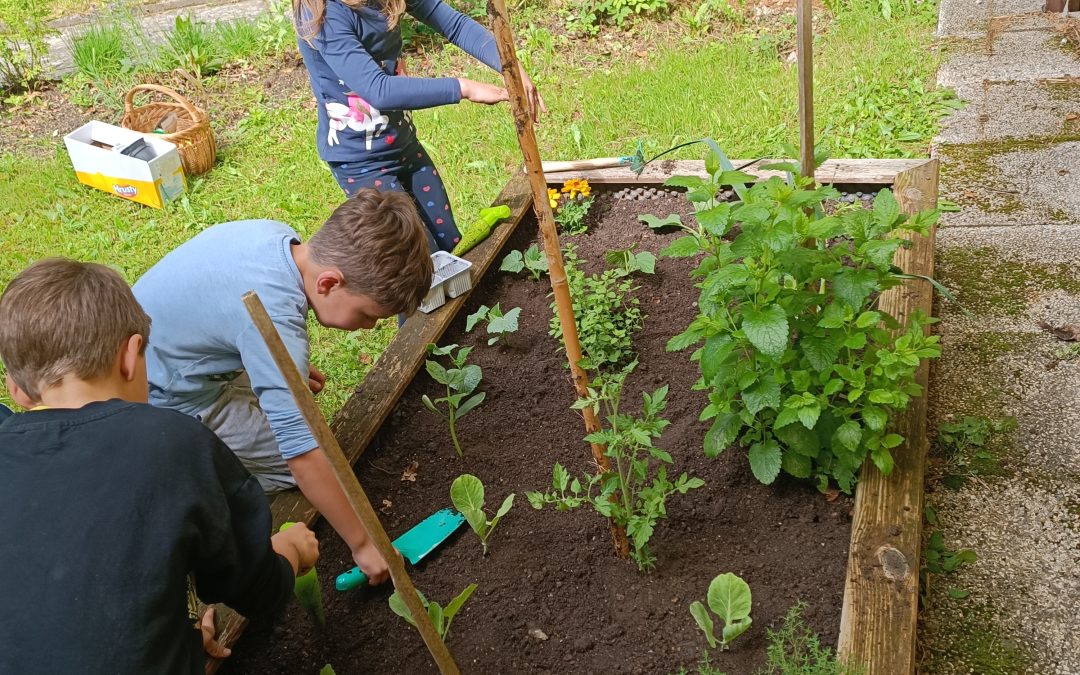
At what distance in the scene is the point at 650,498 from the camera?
2.01 metres

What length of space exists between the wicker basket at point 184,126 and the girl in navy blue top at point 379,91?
5.72 feet

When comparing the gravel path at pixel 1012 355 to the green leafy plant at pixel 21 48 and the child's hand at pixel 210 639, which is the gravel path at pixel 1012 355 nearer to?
the child's hand at pixel 210 639

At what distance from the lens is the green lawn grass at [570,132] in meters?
4.21

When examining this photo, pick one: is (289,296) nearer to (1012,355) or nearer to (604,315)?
(604,315)

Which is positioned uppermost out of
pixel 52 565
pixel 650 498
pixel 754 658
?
pixel 52 565

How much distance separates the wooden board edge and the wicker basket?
2.21 metres

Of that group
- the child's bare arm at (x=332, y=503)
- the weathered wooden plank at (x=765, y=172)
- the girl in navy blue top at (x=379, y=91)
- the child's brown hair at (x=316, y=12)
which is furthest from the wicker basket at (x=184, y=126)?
the child's bare arm at (x=332, y=503)

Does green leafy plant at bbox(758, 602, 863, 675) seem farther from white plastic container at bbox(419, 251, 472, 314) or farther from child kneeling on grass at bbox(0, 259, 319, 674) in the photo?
white plastic container at bbox(419, 251, 472, 314)

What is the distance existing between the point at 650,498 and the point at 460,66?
4178mm

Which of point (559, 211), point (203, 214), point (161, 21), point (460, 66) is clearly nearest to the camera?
point (559, 211)

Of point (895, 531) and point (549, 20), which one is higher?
point (549, 20)

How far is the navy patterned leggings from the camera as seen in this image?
3.27 m

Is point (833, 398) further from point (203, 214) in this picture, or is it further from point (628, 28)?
point (628, 28)

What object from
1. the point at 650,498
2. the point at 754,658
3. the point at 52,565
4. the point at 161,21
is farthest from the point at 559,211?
the point at 161,21
